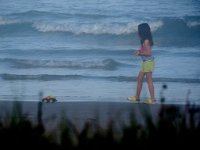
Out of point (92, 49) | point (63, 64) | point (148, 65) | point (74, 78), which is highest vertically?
point (92, 49)

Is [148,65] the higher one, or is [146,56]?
[146,56]

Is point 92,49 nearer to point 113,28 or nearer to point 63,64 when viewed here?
point 113,28

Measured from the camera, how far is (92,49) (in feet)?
47.5

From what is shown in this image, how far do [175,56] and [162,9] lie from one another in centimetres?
124

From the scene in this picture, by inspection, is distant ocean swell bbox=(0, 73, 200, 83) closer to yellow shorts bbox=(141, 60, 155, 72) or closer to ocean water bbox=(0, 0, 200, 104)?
ocean water bbox=(0, 0, 200, 104)

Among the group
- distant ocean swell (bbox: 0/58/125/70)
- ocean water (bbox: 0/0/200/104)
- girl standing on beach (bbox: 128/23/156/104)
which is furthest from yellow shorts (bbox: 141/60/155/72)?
distant ocean swell (bbox: 0/58/125/70)

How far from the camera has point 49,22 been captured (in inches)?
559

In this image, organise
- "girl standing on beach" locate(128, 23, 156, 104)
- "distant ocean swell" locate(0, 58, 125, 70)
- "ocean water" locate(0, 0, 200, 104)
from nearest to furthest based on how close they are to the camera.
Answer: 1. "girl standing on beach" locate(128, 23, 156, 104)
2. "ocean water" locate(0, 0, 200, 104)
3. "distant ocean swell" locate(0, 58, 125, 70)

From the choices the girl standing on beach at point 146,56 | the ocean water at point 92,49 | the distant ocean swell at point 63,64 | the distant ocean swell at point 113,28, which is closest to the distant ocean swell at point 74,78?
the ocean water at point 92,49

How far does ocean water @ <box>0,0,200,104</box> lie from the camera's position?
9234 mm

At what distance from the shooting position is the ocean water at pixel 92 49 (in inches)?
364

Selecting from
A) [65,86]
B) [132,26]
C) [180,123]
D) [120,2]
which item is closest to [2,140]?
[180,123]

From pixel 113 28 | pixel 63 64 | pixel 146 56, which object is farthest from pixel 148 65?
pixel 113 28

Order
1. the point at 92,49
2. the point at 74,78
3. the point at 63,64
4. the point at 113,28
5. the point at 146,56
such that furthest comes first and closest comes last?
1. the point at 113,28
2. the point at 92,49
3. the point at 63,64
4. the point at 74,78
5. the point at 146,56
